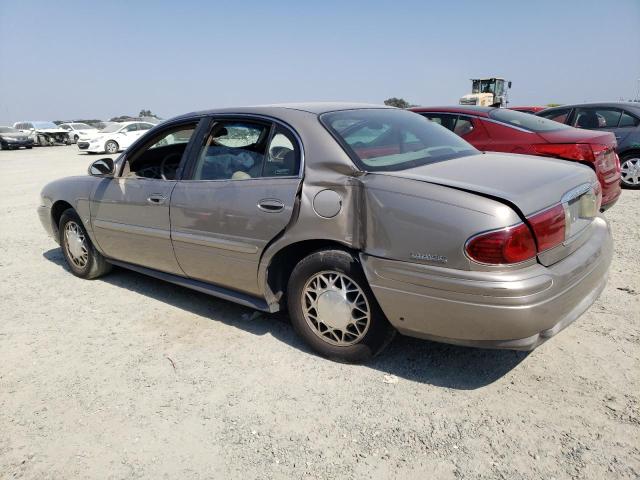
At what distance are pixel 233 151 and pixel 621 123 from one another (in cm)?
769

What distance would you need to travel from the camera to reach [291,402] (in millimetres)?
2740

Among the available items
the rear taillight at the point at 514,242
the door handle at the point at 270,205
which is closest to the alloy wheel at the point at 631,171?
the rear taillight at the point at 514,242

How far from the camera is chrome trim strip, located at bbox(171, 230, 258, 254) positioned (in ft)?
10.7

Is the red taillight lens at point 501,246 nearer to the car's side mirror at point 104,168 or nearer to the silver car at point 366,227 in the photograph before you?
the silver car at point 366,227

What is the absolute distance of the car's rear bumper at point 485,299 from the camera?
2375 millimetres

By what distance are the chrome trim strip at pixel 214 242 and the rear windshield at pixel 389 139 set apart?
0.90 meters

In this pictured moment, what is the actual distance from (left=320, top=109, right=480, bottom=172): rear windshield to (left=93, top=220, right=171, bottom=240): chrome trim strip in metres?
1.54

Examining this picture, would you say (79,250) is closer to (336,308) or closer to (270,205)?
(270,205)

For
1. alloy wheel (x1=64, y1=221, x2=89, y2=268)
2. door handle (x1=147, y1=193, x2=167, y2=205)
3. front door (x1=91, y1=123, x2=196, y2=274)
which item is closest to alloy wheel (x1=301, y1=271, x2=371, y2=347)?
front door (x1=91, y1=123, x2=196, y2=274)

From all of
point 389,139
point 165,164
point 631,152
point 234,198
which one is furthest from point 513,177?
point 631,152

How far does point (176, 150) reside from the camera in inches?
179

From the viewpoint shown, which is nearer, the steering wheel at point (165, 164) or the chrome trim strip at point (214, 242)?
the chrome trim strip at point (214, 242)

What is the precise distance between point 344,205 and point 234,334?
1.38 metres

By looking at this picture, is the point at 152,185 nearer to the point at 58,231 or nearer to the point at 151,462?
the point at 58,231
